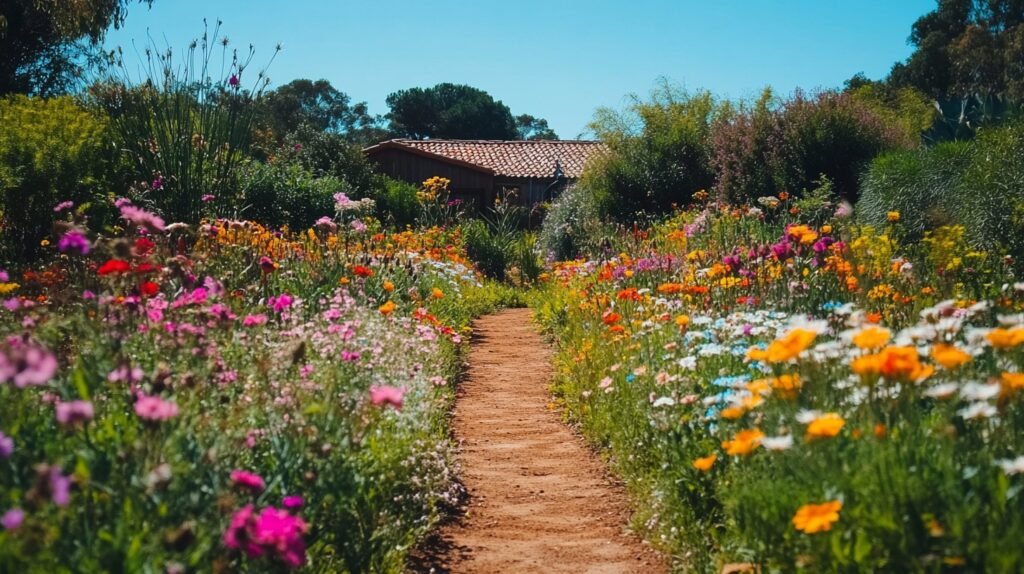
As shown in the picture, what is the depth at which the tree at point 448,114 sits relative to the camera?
6450 cm

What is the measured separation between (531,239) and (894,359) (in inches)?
563

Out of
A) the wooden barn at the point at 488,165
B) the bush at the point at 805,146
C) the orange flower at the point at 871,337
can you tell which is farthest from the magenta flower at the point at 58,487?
the wooden barn at the point at 488,165

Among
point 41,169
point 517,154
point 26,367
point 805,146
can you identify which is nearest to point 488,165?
point 517,154

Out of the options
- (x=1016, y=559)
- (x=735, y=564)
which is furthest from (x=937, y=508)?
(x=735, y=564)

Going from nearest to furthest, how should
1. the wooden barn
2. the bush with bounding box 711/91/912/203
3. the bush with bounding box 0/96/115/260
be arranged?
the bush with bounding box 0/96/115/260
the bush with bounding box 711/91/912/203
the wooden barn

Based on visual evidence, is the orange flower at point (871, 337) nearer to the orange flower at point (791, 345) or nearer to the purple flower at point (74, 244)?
the orange flower at point (791, 345)

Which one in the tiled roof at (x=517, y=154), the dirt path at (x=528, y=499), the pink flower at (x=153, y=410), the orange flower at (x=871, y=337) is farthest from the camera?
the tiled roof at (x=517, y=154)

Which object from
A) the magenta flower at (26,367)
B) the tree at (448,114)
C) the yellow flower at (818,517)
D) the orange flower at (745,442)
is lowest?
the yellow flower at (818,517)

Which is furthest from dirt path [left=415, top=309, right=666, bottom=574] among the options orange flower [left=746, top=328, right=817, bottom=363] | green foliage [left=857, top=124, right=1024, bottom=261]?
green foliage [left=857, top=124, right=1024, bottom=261]

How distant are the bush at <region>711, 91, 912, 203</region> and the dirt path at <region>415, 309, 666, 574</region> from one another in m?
8.22

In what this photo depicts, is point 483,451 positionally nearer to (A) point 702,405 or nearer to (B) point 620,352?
(B) point 620,352

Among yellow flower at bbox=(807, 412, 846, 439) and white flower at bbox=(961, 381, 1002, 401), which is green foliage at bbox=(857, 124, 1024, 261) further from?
yellow flower at bbox=(807, 412, 846, 439)

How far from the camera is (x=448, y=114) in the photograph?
2547 inches

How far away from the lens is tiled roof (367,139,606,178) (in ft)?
116
